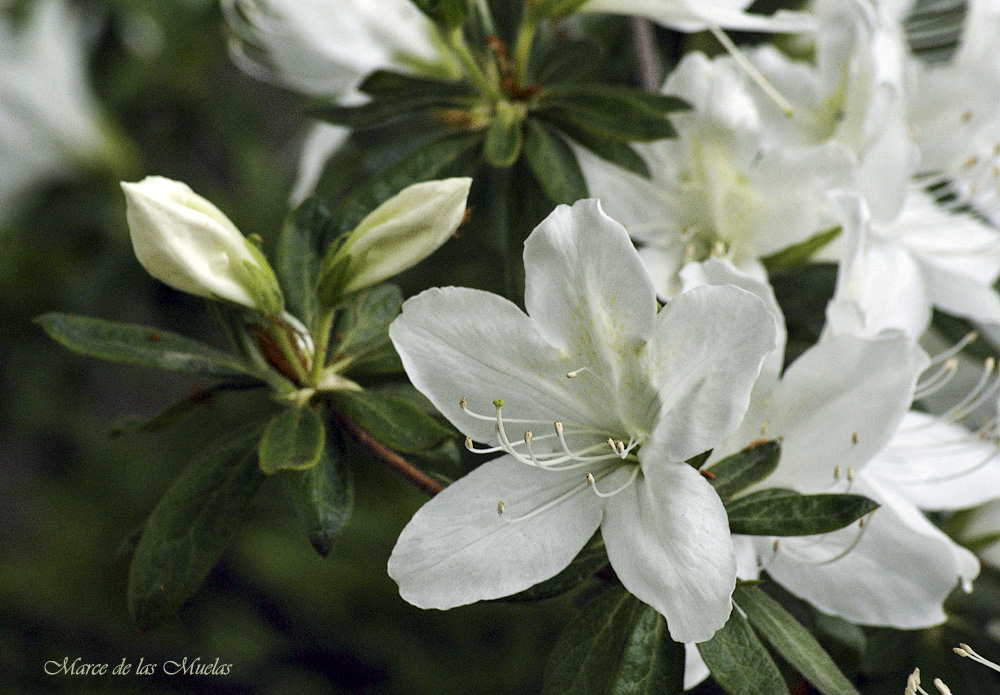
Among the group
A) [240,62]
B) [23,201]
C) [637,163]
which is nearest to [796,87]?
[637,163]

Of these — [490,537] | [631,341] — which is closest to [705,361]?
[631,341]

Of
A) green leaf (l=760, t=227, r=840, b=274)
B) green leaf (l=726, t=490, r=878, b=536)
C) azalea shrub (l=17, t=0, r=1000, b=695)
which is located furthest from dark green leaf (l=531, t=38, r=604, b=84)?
green leaf (l=726, t=490, r=878, b=536)

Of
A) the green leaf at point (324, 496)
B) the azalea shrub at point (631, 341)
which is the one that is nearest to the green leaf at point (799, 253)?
the azalea shrub at point (631, 341)

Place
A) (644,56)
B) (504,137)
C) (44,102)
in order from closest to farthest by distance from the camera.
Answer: (504,137) < (644,56) < (44,102)

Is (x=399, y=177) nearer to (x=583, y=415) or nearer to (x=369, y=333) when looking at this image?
(x=369, y=333)

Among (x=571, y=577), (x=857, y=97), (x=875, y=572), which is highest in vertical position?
(x=857, y=97)

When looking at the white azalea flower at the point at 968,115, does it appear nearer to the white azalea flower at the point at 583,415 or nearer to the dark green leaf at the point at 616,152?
the dark green leaf at the point at 616,152

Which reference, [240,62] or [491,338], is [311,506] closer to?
[491,338]

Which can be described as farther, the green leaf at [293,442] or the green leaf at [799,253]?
the green leaf at [799,253]
